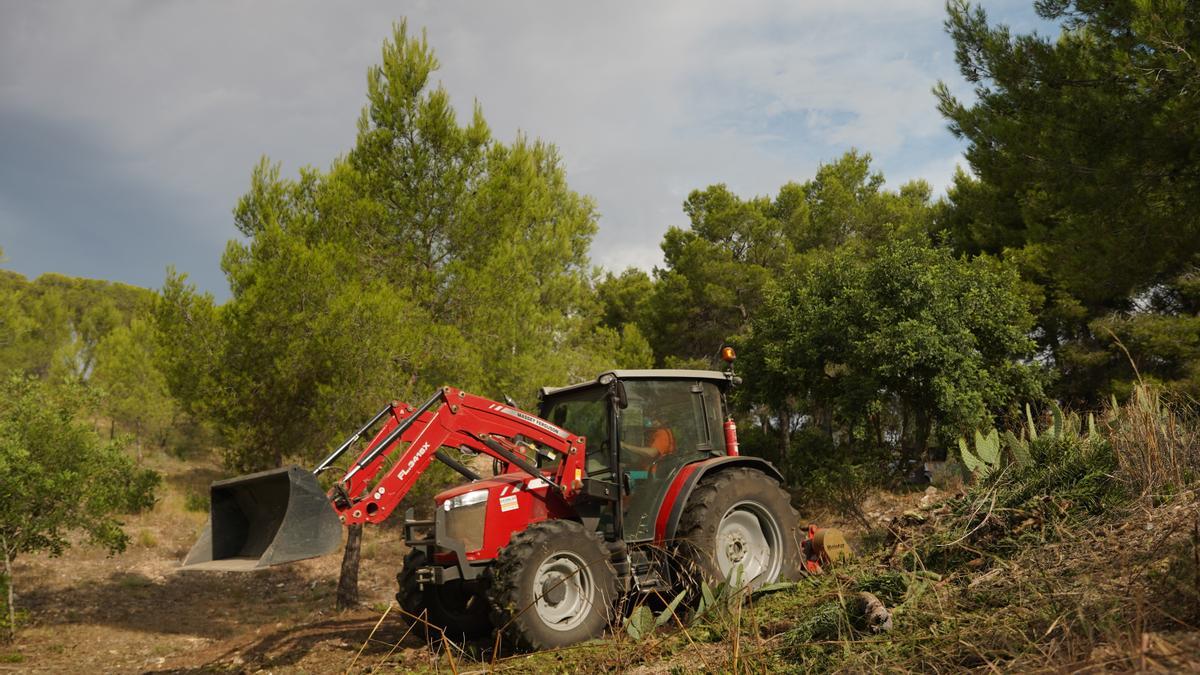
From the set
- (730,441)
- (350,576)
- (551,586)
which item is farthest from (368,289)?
(551,586)

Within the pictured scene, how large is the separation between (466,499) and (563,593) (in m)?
1.03

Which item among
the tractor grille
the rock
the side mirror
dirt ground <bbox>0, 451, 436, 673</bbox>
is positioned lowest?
dirt ground <bbox>0, 451, 436, 673</bbox>

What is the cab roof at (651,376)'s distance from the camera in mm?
6430

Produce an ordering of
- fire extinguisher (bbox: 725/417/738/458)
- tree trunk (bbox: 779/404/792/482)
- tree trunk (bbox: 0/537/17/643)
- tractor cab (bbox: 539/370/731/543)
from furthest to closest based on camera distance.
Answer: tree trunk (bbox: 779/404/792/482)
tree trunk (bbox: 0/537/17/643)
fire extinguisher (bbox: 725/417/738/458)
tractor cab (bbox: 539/370/731/543)

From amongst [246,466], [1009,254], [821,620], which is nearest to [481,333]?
[246,466]

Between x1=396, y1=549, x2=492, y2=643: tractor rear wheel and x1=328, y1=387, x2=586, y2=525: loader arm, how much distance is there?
928 millimetres

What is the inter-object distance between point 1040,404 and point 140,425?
27795mm

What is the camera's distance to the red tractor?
5.47m

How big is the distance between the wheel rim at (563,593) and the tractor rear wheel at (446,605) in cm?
97

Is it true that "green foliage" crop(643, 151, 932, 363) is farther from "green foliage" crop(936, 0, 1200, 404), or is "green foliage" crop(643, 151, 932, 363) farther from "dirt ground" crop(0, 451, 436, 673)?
"green foliage" crop(936, 0, 1200, 404)

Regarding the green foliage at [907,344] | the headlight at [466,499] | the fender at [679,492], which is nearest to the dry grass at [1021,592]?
the fender at [679,492]

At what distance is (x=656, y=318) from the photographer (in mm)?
25406

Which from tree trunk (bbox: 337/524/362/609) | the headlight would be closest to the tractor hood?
the headlight

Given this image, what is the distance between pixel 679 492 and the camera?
6266 mm
